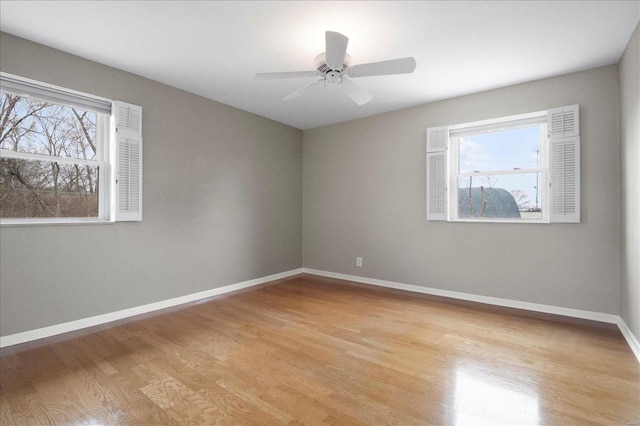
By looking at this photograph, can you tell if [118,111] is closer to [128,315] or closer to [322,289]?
[128,315]

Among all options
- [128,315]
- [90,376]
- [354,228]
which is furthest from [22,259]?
[354,228]

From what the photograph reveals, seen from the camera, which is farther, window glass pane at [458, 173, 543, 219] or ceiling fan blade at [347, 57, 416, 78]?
window glass pane at [458, 173, 543, 219]

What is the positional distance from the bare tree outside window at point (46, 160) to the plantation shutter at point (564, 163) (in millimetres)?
4678

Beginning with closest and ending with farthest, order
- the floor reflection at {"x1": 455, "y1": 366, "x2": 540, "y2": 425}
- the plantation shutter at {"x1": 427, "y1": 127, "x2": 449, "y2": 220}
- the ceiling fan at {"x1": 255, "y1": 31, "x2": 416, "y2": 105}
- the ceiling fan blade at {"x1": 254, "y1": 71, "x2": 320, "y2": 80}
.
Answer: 1. the floor reflection at {"x1": 455, "y1": 366, "x2": 540, "y2": 425}
2. the ceiling fan at {"x1": 255, "y1": 31, "x2": 416, "y2": 105}
3. the ceiling fan blade at {"x1": 254, "y1": 71, "x2": 320, "y2": 80}
4. the plantation shutter at {"x1": 427, "y1": 127, "x2": 449, "y2": 220}

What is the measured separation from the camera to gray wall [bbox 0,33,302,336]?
248 cm

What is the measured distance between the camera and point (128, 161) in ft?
9.91

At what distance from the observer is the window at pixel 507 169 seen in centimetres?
304

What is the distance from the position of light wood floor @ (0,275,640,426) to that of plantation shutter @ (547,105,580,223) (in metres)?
1.14

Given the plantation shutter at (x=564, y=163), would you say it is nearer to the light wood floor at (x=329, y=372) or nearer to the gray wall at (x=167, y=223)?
the light wood floor at (x=329, y=372)

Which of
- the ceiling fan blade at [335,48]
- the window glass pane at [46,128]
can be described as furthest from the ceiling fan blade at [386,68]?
the window glass pane at [46,128]

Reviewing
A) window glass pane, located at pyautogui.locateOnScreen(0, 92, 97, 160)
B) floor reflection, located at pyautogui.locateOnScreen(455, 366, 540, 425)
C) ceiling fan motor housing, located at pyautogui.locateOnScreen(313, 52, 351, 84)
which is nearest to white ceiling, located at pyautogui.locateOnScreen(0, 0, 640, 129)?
ceiling fan motor housing, located at pyautogui.locateOnScreen(313, 52, 351, 84)

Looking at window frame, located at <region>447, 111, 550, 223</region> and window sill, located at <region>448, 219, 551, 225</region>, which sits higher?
window frame, located at <region>447, 111, 550, 223</region>

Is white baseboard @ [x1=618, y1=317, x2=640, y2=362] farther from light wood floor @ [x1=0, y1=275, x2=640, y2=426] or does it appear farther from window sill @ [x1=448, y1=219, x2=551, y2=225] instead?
window sill @ [x1=448, y1=219, x2=551, y2=225]

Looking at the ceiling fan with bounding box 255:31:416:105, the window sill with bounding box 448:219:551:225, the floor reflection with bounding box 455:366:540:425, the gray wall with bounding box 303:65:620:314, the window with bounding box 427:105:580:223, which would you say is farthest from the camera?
the window sill with bounding box 448:219:551:225
